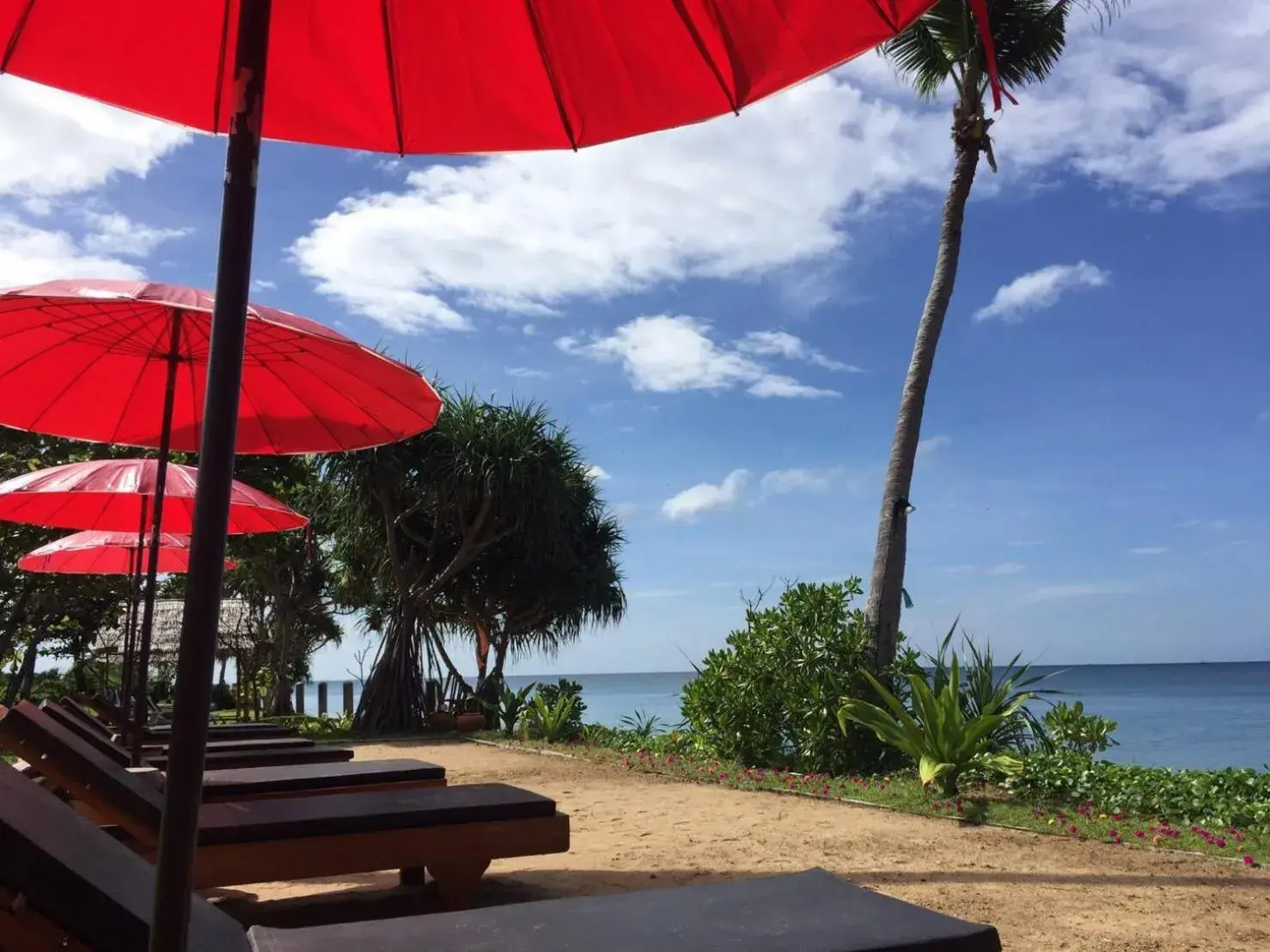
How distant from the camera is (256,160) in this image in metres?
1.32

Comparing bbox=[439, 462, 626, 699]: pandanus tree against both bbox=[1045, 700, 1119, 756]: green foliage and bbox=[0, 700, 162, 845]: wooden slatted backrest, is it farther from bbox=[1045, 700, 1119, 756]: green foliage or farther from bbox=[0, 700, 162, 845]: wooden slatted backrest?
bbox=[0, 700, 162, 845]: wooden slatted backrest

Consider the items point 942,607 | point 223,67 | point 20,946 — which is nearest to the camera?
point 20,946

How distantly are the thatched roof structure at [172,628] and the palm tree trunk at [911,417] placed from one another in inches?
531

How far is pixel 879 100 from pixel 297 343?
7.96 m

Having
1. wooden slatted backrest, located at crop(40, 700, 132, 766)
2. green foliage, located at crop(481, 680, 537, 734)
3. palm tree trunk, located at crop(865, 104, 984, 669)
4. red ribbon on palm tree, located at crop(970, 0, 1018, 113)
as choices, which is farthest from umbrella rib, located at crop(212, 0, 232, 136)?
green foliage, located at crop(481, 680, 537, 734)

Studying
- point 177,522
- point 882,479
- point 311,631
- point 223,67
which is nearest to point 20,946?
point 223,67

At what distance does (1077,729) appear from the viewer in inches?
293

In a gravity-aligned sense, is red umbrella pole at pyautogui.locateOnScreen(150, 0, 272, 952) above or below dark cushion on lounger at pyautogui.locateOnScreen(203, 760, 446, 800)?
above

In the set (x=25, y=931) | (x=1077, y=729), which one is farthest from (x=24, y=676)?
(x=25, y=931)

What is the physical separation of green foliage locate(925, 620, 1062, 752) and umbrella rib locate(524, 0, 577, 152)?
573 centimetres

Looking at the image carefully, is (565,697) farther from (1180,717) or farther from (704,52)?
→ (1180,717)

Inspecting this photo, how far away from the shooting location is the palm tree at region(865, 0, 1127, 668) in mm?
8539

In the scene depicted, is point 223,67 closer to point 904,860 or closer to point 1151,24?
point 904,860

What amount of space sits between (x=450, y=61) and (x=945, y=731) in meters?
5.53
